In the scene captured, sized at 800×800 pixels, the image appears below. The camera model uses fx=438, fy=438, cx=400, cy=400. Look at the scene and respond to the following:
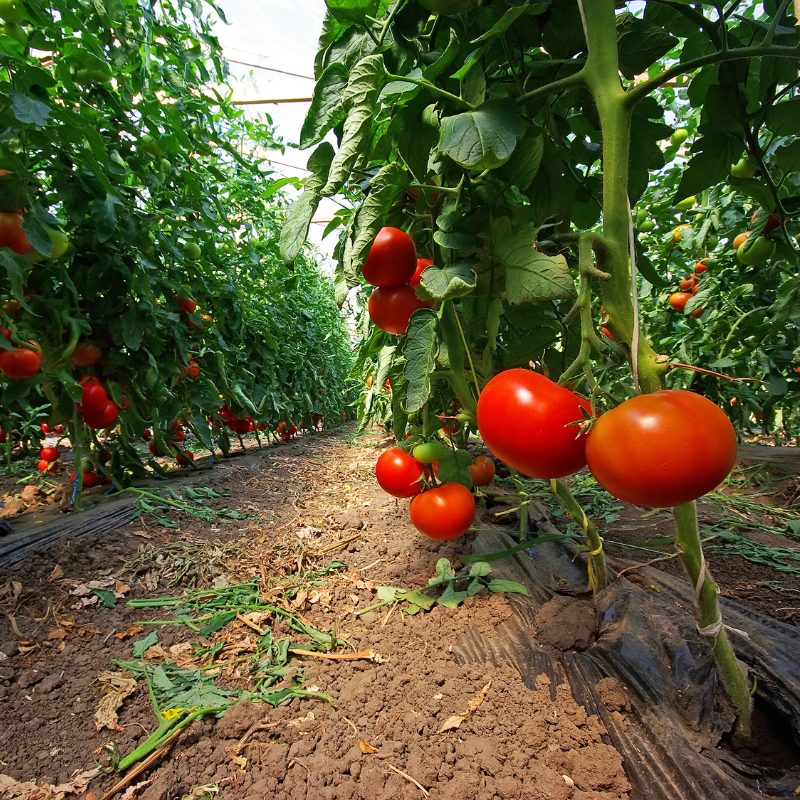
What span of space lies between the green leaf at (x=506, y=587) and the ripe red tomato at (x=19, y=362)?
148 centimetres

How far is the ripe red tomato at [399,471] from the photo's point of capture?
3.59 feet

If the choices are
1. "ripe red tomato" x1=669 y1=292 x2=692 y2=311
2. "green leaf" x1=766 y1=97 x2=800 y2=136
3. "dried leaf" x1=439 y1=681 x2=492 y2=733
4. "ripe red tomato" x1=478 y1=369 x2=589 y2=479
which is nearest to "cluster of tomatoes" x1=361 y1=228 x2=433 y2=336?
"ripe red tomato" x1=478 y1=369 x2=589 y2=479

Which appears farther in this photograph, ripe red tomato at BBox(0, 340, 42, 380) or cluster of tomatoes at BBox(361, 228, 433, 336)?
ripe red tomato at BBox(0, 340, 42, 380)

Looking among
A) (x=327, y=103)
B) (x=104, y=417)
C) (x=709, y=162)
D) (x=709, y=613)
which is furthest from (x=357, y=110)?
(x=104, y=417)

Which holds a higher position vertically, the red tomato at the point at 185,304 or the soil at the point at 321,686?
the red tomato at the point at 185,304

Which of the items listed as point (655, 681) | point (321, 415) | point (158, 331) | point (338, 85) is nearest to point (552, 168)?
point (338, 85)

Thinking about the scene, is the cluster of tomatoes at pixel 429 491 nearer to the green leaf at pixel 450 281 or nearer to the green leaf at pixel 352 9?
the green leaf at pixel 450 281

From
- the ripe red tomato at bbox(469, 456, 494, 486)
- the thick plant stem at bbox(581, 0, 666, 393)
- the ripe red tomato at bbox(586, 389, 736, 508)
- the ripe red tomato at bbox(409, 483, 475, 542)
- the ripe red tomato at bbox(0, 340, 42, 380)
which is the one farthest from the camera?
the ripe red tomato at bbox(469, 456, 494, 486)

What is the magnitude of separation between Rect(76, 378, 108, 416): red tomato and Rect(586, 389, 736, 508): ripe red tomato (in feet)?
5.73

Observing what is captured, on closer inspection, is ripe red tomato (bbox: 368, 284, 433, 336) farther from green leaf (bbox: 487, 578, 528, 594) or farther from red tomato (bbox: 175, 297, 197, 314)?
red tomato (bbox: 175, 297, 197, 314)

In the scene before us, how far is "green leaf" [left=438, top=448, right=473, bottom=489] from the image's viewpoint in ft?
3.45

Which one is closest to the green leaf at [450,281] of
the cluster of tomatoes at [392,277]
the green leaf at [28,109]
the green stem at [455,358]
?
the cluster of tomatoes at [392,277]

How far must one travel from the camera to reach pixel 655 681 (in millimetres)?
792

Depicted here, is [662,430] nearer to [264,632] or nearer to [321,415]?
[264,632]
